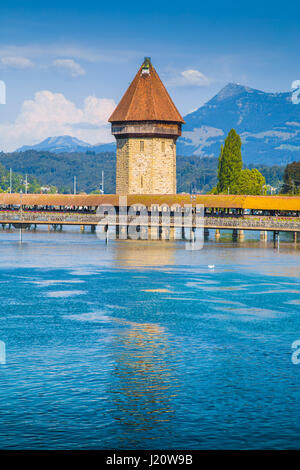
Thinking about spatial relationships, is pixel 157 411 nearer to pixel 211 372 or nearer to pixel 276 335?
pixel 211 372

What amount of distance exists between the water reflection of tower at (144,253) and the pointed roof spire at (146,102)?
16659 millimetres

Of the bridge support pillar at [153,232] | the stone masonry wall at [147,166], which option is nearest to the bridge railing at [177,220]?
the bridge support pillar at [153,232]

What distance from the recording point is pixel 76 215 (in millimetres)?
80500

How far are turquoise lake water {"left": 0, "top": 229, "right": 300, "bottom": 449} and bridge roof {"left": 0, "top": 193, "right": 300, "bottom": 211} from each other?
26.7 meters

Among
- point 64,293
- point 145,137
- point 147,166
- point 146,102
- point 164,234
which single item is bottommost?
point 64,293

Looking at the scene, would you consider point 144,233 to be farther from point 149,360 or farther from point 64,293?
point 149,360

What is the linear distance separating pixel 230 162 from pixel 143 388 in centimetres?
8174

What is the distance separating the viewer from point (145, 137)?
83.5 meters

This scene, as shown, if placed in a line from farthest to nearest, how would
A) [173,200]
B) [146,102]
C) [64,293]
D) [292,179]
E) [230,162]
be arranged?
[292,179] < [230,162] < [146,102] < [173,200] < [64,293]

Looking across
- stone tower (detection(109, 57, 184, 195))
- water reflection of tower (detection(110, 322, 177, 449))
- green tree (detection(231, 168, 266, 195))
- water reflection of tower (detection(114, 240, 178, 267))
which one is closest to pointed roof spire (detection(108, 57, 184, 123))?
stone tower (detection(109, 57, 184, 195))

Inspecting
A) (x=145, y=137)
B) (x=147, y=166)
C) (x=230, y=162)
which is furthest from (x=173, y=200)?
(x=230, y=162)

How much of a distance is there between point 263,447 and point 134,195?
6623 cm

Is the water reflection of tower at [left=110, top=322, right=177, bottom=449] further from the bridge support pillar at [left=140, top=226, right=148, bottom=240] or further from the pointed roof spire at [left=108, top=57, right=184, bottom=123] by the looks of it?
the pointed roof spire at [left=108, top=57, right=184, bottom=123]
